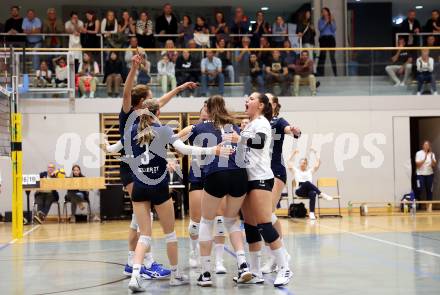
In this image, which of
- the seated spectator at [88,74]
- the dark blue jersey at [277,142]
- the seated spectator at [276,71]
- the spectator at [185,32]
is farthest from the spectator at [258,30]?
the dark blue jersey at [277,142]

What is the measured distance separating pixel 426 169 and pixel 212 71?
7650 millimetres

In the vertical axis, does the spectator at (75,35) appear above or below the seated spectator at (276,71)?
above

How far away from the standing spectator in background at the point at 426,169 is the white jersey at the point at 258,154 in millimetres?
15262

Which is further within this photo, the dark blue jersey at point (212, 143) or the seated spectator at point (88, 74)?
the seated spectator at point (88, 74)

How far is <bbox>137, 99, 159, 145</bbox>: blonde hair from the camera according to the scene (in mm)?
7359

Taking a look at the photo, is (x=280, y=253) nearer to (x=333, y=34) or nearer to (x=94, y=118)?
(x=94, y=118)

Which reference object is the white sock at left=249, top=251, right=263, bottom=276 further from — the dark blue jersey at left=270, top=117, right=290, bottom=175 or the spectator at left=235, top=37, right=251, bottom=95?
the spectator at left=235, top=37, right=251, bottom=95

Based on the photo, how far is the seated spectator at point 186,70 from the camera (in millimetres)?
20469

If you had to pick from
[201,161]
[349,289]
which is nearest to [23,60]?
[201,161]

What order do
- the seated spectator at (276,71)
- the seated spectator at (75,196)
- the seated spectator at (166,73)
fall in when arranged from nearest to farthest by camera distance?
the seated spectator at (75,196)
the seated spectator at (166,73)
the seated spectator at (276,71)

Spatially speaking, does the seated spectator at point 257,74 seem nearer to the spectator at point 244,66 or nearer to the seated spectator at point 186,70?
the spectator at point 244,66

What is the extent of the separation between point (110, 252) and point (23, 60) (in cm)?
949

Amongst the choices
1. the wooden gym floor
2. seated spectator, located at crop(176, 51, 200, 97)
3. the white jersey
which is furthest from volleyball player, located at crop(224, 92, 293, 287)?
seated spectator, located at crop(176, 51, 200, 97)

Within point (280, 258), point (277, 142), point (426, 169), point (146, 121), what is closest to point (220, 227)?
point (280, 258)
